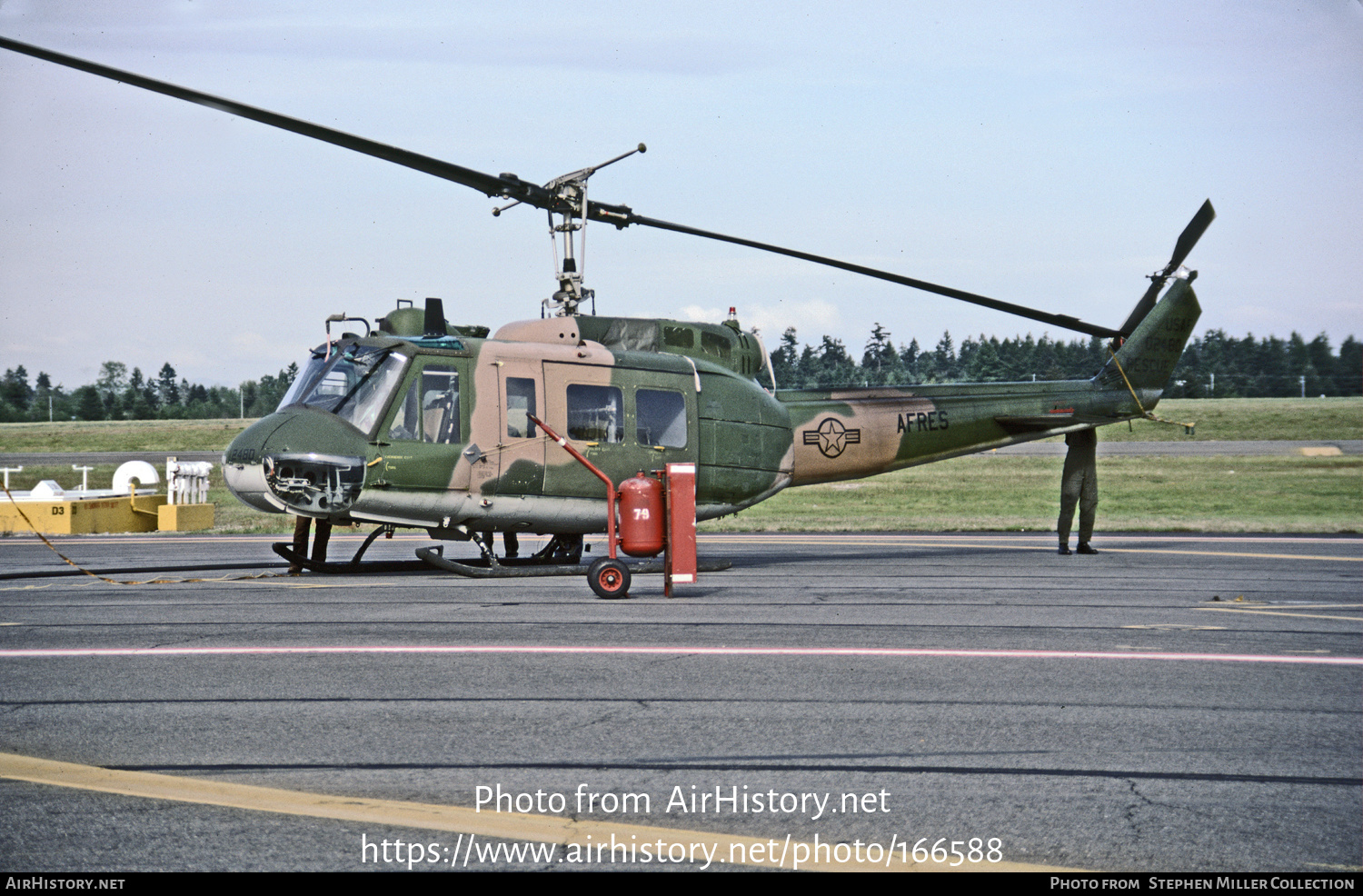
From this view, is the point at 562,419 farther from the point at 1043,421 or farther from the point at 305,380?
the point at 1043,421

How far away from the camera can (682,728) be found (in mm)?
5609

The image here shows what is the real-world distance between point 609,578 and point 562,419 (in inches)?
134

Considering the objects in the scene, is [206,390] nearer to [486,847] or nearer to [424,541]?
[424,541]

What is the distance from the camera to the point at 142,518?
79.2 ft

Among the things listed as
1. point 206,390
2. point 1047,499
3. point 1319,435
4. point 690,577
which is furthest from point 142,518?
point 206,390

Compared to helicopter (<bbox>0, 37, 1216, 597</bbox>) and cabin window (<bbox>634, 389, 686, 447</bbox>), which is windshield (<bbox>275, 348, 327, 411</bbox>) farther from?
cabin window (<bbox>634, 389, 686, 447</bbox>)

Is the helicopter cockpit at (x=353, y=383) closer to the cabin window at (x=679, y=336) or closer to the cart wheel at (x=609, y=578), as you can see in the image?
the cart wheel at (x=609, y=578)

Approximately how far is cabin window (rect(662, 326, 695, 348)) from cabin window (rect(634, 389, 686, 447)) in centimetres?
101

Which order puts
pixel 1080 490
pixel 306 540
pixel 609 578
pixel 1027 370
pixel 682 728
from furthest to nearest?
pixel 1027 370 → pixel 1080 490 → pixel 306 540 → pixel 609 578 → pixel 682 728

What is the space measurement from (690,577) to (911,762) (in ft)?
20.9

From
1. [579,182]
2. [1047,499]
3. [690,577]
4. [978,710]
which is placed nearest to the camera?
[978,710]

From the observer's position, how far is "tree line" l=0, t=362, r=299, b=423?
114750mm

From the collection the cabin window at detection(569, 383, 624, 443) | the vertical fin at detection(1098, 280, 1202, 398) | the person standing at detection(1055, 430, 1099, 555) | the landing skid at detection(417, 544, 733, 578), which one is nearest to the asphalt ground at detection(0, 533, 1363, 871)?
the landing skid at detection(417, 544, 733, 578)

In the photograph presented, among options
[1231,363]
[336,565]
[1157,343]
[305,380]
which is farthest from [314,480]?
[1231,363]
